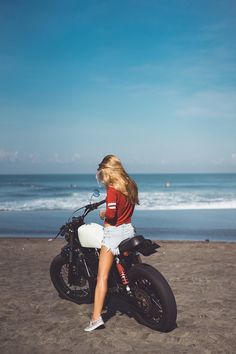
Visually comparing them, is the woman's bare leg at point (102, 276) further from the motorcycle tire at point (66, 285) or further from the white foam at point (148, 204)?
the white foam at point (148, 204)

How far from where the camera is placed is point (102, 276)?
4184 millimetres

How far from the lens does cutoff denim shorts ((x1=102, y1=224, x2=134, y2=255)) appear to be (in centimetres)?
417

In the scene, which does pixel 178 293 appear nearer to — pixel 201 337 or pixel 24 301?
pixel 201 337

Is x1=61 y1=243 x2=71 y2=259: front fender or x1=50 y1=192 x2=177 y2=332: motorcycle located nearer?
x1=50 y1=192 x2=177 y2=332: motorcycle

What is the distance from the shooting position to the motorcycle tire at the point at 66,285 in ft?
16.8

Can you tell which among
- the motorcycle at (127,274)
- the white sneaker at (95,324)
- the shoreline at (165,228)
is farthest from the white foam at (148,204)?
the white sneaker at (95,324)

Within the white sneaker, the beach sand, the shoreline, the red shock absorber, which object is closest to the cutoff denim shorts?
the red shock absorber

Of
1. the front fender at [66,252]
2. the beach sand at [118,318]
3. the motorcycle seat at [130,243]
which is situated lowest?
the beach sand at [118,318]

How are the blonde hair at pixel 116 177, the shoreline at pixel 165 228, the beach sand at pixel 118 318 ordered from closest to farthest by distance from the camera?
the beach sand at pixel 118 318 < the blonde hair at pixel 116 177 < the shoreline at pixel 165 228

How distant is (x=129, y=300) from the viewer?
14.4ft

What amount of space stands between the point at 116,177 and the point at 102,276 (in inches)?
44.9

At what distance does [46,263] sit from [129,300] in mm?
4162

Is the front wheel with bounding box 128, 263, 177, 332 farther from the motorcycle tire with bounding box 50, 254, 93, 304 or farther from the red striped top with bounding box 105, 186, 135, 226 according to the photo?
the motorcycle tire with bounding box 50, 254, 93, 304

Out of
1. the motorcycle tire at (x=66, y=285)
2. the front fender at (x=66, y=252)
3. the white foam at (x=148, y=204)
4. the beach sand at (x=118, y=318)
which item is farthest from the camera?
the white foam at (x=148, y=204)
